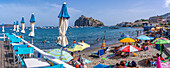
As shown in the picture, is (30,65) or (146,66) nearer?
(30,65)

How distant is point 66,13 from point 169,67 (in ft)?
19.4

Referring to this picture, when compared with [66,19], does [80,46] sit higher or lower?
lower

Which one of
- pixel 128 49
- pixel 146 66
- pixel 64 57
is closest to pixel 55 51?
pixel 64 57

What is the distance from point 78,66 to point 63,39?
9.09 feet

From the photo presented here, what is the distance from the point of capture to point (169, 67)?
7.08 metres

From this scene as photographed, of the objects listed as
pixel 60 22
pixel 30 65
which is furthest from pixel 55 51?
pixel 30 65

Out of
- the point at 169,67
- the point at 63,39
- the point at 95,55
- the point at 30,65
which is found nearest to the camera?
the point at 30,65

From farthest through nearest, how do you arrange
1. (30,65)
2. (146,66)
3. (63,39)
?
(146,66) → (63,39) → (30,65)

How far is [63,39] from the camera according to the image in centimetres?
577

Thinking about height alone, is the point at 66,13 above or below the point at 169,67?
above

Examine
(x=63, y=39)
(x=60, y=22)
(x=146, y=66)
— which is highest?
(x=60, y=22)

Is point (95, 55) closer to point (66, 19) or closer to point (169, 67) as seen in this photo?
point (169, 67)

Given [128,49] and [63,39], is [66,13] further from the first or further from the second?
[128,49]

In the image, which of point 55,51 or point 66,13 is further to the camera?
point 55,51
